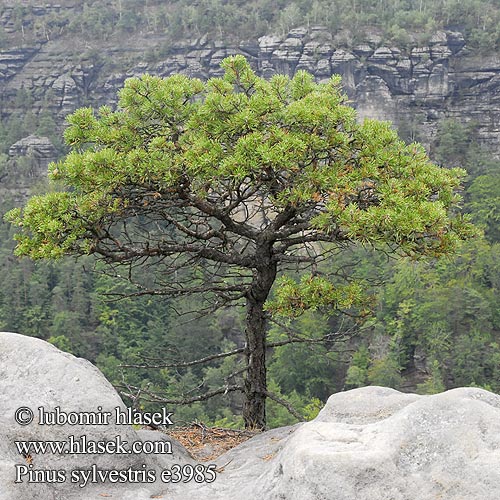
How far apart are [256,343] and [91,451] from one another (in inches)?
83.5

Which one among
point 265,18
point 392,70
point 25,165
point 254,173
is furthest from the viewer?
point 265,18

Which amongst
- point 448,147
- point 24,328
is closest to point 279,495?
point 24,328

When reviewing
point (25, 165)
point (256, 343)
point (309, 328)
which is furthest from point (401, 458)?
point (25, 165)

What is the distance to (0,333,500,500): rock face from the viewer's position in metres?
3.18

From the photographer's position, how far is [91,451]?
399 cm

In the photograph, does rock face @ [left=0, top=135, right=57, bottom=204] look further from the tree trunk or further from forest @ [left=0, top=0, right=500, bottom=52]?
the tree trunk

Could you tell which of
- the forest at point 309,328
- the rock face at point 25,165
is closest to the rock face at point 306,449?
the forest at point 309,328

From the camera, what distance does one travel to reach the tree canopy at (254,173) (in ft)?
14.9

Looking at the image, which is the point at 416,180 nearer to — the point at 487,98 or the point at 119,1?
the point at 487,98

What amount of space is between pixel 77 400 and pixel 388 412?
1901 mm

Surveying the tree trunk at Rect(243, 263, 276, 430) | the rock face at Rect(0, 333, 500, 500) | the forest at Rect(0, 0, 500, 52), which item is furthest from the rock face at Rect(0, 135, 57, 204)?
the rock face at Rect(0, 333, 500, 500)

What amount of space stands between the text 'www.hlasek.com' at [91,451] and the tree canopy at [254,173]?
46.0 inches

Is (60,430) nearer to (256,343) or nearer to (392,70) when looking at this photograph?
(256,343)

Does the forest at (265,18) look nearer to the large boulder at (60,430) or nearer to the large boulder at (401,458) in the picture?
the large boulder at (60,430)
